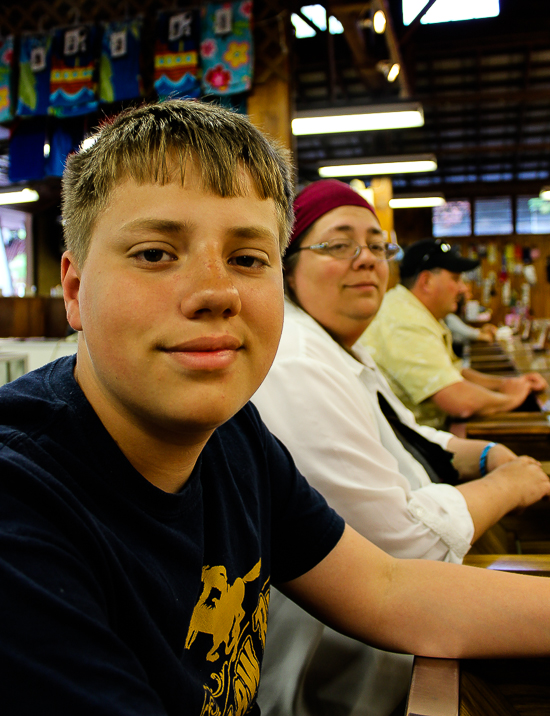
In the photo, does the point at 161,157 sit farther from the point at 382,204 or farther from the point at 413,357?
the point at 382,204

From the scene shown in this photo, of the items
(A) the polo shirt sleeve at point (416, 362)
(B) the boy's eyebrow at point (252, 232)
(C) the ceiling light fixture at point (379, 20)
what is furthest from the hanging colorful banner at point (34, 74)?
(B) the boy's eyebrow at point (252, 232)

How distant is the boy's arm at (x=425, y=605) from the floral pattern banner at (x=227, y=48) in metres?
4.20

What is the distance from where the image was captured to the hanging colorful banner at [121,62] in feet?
15.6

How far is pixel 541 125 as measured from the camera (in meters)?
11.4

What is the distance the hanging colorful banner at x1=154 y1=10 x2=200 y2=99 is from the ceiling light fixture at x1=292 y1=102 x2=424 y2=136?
1.07 metres

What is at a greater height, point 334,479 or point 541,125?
point 541,125

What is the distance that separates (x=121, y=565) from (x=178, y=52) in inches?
192

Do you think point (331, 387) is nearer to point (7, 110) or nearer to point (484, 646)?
point (484, 646)

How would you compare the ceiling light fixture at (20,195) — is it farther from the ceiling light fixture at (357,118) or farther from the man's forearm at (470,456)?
the man's forearm at (470,456)

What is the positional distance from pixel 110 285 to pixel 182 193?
139 mm

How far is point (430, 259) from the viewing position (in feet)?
11.5

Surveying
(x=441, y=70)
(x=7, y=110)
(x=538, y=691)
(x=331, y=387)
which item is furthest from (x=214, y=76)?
(x=441, y=70)

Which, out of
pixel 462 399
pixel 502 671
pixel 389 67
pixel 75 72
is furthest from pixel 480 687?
pixel 389 67

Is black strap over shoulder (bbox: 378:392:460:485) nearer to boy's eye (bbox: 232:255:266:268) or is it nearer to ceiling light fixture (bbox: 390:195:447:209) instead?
boy's eye (bbox: 232:255:266:268)
